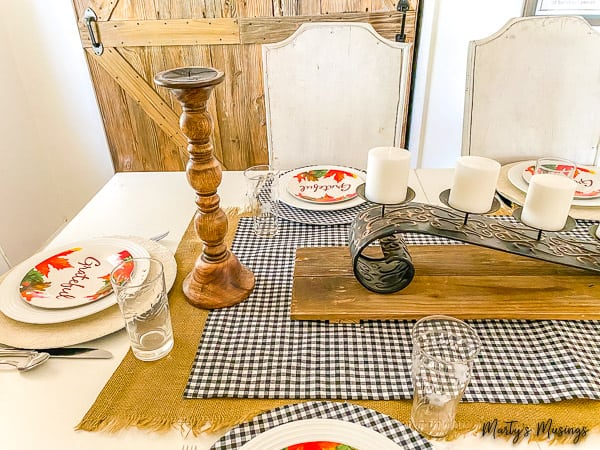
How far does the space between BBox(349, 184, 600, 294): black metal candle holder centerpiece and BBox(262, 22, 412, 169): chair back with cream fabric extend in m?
0.64

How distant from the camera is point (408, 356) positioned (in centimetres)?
67

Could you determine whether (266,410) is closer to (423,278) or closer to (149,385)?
(149,385)

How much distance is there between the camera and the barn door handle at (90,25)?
2.10m

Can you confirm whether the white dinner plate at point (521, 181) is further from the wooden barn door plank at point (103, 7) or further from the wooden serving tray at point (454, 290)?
the wooden barn door plank at point (103, 7)

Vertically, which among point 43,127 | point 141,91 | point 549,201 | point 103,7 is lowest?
point 43,127

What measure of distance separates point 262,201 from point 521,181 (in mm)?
629

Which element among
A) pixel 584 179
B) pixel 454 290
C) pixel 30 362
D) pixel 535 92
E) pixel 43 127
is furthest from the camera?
pixel 43 127

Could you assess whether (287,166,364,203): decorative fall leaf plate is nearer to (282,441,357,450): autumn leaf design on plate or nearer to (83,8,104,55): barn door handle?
(282,441,357,450): autumn leaf design on plate

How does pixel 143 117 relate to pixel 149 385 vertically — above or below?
below

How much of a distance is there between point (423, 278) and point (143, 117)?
1947 millimetres

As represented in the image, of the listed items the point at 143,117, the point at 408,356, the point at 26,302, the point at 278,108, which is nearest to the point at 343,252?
the point at 408,356

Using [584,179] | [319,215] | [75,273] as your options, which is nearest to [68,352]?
[75,273]

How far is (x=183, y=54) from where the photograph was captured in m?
2.15

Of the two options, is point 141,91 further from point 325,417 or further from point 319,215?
point 325,417
